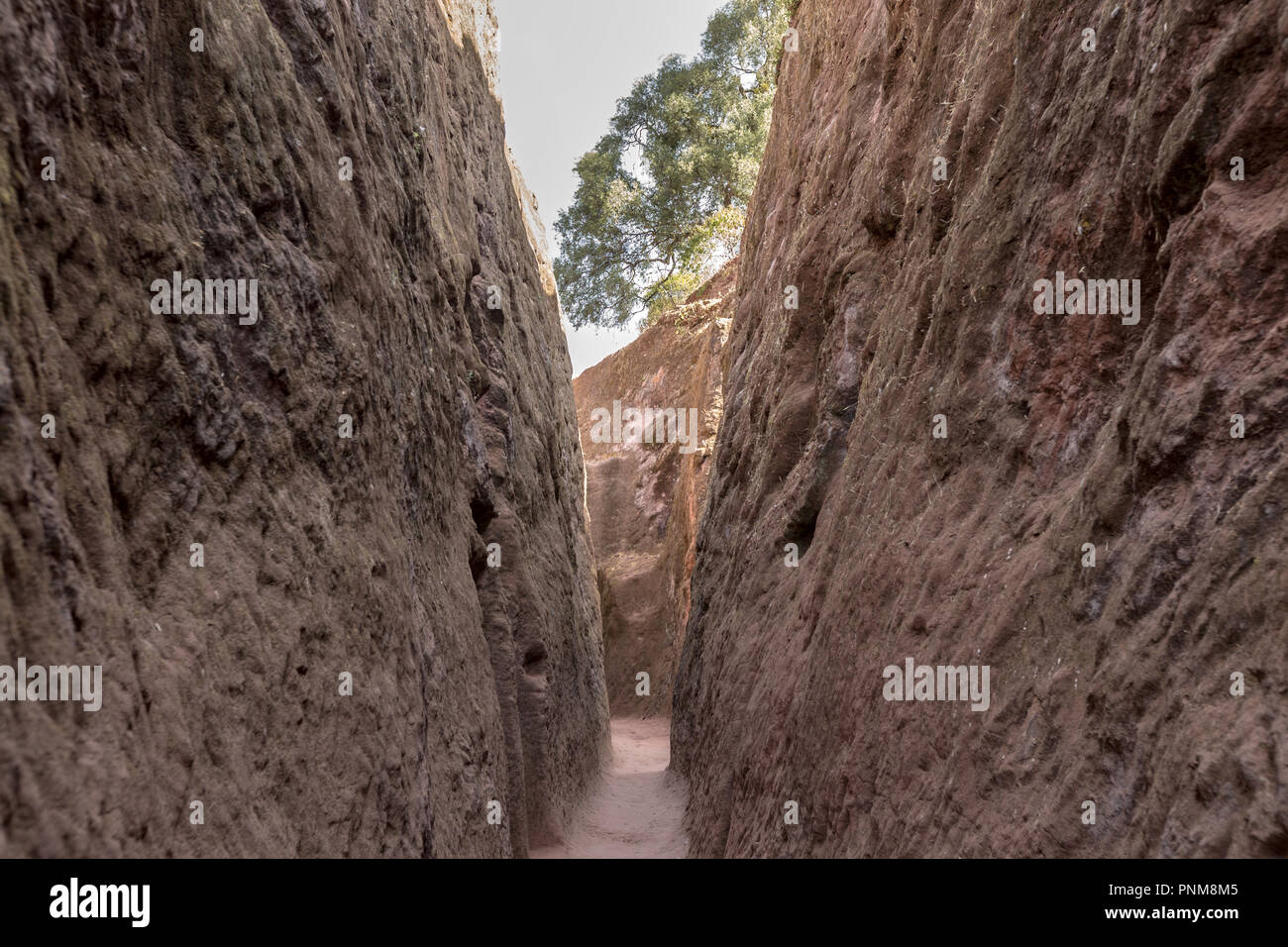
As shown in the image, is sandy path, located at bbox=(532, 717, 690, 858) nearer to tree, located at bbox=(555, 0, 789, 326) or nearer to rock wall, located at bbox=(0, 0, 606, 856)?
rock wall, located at bbox=(0, 0, 606, 856)

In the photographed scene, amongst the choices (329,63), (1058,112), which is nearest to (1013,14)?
(1058,112)

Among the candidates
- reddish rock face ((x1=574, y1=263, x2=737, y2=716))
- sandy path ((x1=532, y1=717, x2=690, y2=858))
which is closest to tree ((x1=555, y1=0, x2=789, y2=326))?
reddish rock face ((x1=574, y1=263, x2=737, y2=716))

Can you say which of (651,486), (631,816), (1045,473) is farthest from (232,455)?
(651,486)

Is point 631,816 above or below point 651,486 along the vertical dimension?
below

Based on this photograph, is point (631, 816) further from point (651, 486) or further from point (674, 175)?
point (674, 175)

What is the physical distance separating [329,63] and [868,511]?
4775 mm

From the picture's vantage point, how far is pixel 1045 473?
4938mm

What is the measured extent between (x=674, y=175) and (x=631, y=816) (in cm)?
2277

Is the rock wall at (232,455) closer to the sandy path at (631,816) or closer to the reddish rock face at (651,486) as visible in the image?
the sandy path at (631,816)

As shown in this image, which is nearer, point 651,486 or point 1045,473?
point 1045,473

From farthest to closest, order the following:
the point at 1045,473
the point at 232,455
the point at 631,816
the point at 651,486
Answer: the point at 651,486
the point at 631,816
the point at 1045,473
the point at 232,455

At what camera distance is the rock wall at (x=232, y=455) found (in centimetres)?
309

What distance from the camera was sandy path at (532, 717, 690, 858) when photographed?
1059 cm

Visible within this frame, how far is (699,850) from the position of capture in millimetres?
9711
